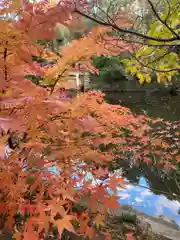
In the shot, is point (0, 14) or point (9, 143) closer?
point (0, 14)

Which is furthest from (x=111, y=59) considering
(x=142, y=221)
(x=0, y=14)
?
(x=0, y=14)

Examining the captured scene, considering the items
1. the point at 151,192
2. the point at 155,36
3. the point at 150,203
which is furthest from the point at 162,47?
the point at 151,192

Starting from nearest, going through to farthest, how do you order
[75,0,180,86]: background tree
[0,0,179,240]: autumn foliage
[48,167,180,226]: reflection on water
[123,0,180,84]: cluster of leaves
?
[0,0,179,240]: autumn foliage
[75,0,180,86]: background tree
[123,0,180,84]: cluster of leaves
[48,167,180,226]: reflection on water

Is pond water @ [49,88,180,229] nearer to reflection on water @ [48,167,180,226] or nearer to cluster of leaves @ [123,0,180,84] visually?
reflection on water @ [48,167,180,226]

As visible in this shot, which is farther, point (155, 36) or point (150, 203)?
point (150, 203)

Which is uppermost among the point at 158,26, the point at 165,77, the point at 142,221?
the point at 158,26

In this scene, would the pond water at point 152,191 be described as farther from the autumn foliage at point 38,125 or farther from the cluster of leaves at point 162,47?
the cluster of leaves at point 162,47

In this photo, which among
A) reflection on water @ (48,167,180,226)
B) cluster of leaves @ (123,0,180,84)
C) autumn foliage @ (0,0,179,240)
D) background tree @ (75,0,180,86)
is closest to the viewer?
autumn foliage @ (0,0,179,240)

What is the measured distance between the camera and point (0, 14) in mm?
977

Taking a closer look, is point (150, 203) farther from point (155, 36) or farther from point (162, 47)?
point (155, 36)

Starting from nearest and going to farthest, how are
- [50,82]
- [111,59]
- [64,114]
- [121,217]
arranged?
[64,114] → [50,82] → [121,217] → [111,59]

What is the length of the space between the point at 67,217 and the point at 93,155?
611 millimetres

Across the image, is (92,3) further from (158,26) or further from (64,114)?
(64,114)

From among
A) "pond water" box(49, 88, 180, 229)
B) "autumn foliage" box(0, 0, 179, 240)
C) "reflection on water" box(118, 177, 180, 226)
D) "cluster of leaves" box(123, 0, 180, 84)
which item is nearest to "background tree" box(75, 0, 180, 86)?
"cluster of leaves" box(123, 0, 180, 84)
